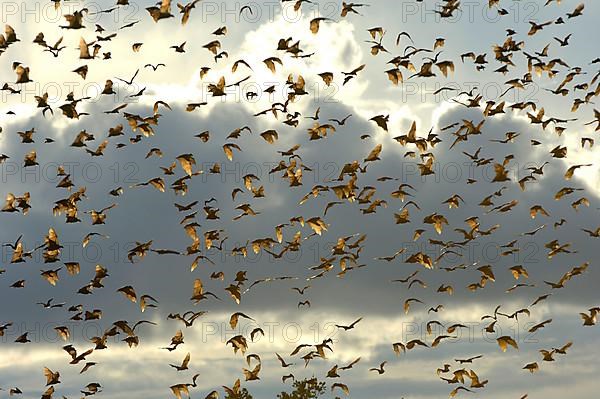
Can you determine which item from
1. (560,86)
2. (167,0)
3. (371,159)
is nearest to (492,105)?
(560,86)

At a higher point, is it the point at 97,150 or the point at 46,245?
the point at 97,150

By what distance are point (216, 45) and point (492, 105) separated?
1359 cm

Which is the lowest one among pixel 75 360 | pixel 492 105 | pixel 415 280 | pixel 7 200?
pixel 75 360

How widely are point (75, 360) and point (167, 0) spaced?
16.2m

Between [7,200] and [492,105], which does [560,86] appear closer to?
[492,105]

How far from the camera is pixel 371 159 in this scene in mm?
44938

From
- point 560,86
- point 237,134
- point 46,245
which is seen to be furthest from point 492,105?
point 46,245

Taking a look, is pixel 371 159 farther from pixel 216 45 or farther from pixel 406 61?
pixel 216 45

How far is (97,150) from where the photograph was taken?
1833 inches

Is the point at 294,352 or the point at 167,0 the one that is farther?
the point at 294,352

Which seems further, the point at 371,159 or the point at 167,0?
the point at 371,159

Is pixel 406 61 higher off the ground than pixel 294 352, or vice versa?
pixel 406 61

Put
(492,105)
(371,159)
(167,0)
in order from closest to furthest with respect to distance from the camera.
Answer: (167,0) → (371,159) → (492,105)

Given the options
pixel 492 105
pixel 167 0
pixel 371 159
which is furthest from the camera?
pixel 492 105
